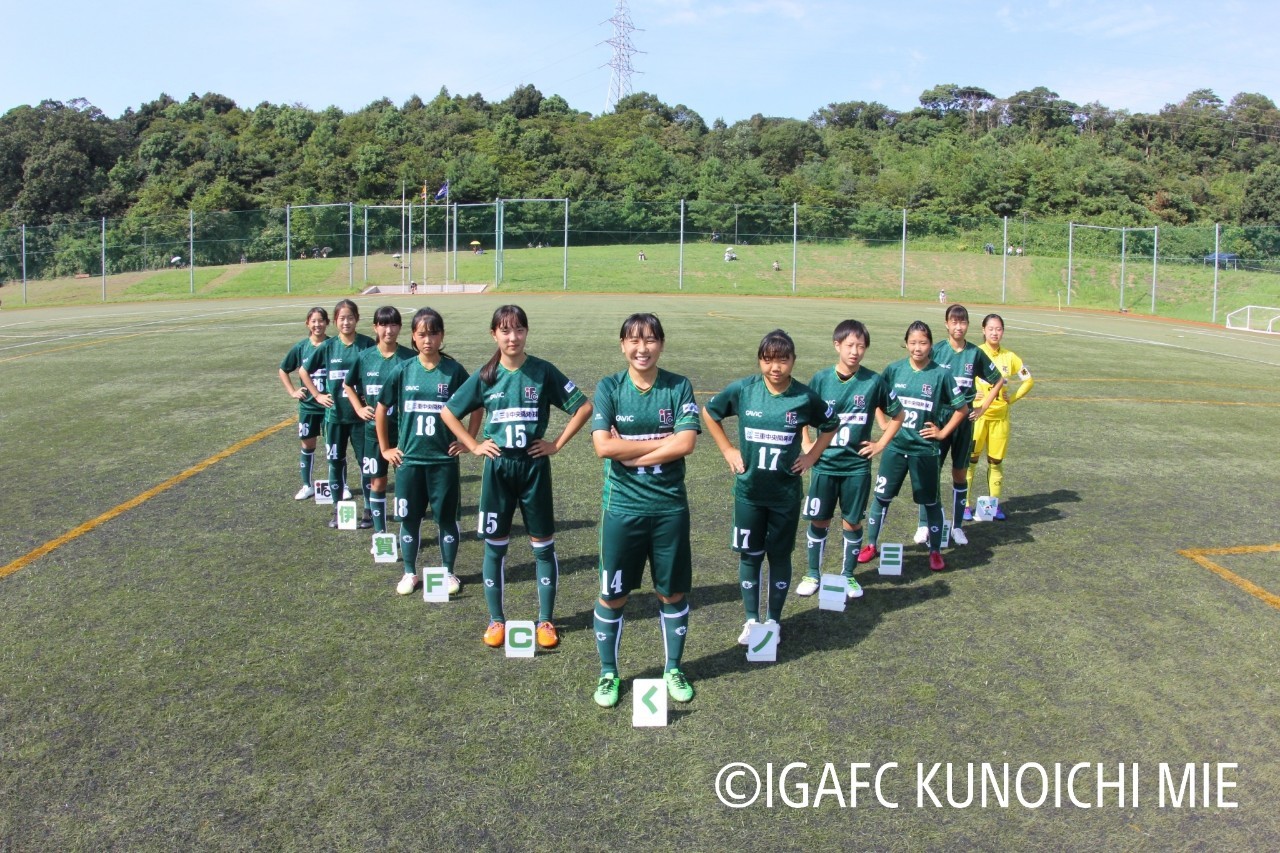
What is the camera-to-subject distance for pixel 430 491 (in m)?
6.54

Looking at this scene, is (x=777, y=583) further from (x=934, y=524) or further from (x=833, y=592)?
(x=934, y=524)

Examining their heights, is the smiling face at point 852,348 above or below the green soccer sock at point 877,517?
above

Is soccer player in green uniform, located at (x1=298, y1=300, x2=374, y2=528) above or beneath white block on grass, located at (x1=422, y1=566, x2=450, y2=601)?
above

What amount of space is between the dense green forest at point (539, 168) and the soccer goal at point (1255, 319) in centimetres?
2012

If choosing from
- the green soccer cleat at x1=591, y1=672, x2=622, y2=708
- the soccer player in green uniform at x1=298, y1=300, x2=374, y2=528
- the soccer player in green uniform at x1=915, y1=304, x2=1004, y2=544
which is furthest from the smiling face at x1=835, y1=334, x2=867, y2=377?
the soccer player in green uniform at x1=298, y1=300, x2=374, y2=528

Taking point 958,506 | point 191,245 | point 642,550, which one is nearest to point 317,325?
point 642,550

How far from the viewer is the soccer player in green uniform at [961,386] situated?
26.6 feet

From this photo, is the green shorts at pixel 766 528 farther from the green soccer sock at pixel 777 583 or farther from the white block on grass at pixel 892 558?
the white block on grass at pixel 892 558

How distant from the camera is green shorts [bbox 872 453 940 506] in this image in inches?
291

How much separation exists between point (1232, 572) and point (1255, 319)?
132ft

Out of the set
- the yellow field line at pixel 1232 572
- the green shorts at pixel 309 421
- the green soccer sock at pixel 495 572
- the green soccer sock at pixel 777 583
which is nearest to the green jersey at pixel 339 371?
the green shorts at pixel 309 421

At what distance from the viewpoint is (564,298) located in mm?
37406

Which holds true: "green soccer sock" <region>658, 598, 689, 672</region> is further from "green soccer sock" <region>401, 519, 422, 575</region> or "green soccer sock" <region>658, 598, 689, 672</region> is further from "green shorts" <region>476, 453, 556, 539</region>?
"green soccer sock" <region>401, 519, 422, 575</region>

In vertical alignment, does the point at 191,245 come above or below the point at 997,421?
above
